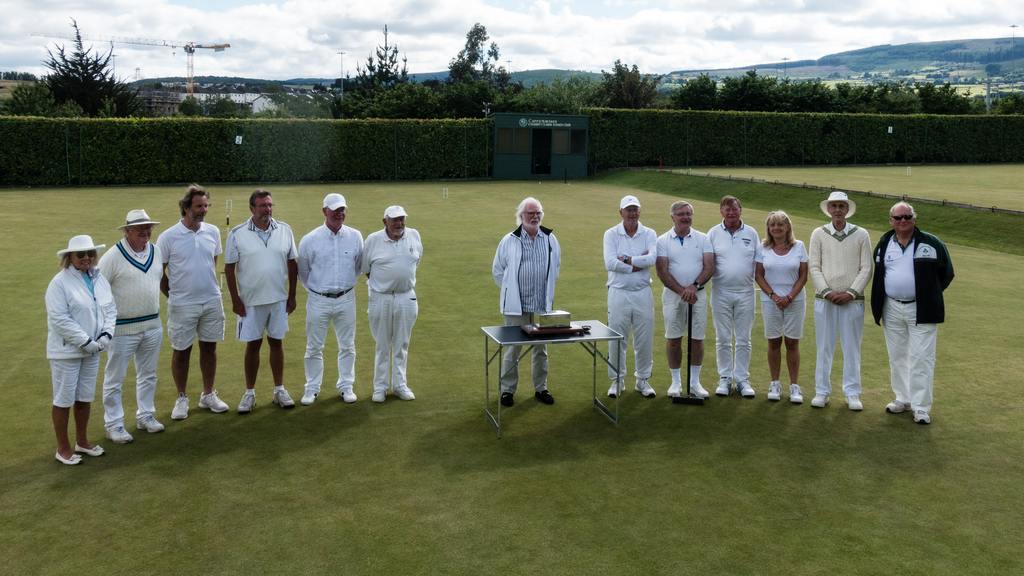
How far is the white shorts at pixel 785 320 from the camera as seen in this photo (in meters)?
8.52

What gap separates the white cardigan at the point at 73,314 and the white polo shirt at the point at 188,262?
0.99 meters

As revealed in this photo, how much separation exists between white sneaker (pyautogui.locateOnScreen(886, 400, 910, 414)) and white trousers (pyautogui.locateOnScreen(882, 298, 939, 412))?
0.04m

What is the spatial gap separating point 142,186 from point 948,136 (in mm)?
39829

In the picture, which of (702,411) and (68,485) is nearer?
(68,485)

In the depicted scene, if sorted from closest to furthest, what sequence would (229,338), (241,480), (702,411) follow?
(241,480), (702,411), (229,338)

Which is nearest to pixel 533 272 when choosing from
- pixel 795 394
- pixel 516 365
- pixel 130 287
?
pixel 516 365

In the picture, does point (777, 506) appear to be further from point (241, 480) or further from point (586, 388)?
Answer: point (241, 480)

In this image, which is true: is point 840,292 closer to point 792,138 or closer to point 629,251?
point 629,251

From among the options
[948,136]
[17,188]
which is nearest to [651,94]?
[948,136]

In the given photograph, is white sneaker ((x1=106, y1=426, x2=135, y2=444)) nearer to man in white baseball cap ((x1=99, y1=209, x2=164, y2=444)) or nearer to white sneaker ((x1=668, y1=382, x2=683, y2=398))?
man in white baseball cap ((x1=99, y1=209, x2=164, y2=444))

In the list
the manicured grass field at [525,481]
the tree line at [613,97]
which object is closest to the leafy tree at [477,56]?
the tree line at [613,97]

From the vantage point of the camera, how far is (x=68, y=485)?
649 cm

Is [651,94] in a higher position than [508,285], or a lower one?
higher

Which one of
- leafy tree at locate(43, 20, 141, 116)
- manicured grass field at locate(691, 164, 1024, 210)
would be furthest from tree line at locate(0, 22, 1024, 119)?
manicured grass field at locate(691, 164, 1024, 210)
